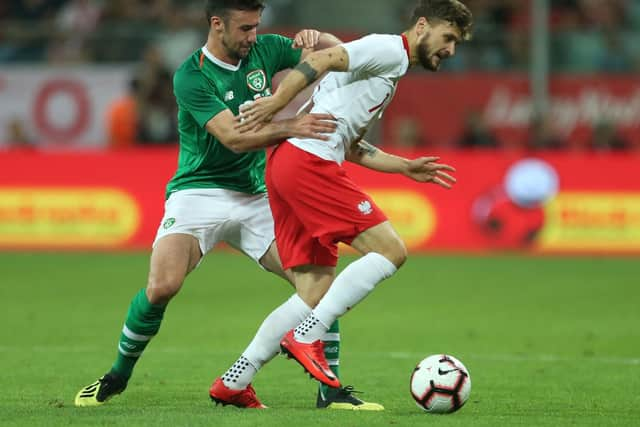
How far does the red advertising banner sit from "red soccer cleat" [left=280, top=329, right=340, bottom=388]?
44.8 feet

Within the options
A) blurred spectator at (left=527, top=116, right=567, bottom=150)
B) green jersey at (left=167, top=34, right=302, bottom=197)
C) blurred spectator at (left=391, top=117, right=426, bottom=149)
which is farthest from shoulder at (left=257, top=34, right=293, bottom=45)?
blurred spectator at (left=527, top=116, right=567, bottom=150)

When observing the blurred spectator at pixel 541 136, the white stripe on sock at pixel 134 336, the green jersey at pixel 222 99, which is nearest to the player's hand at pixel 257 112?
the green jersey at pixel 222 99

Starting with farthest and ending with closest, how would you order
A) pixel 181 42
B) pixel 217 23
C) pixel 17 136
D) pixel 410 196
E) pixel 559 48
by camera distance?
1. pixel 559 48
2. pixel 181 42
3. pixel 17 136
4. pixel 410 196
5. pixel 217 23

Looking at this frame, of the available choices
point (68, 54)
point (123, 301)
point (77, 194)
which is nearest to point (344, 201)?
point (123, 301)

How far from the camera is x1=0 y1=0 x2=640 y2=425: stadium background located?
369 inches

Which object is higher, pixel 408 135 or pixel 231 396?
pixel 231 396

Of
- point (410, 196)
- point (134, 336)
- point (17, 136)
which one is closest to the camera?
point (134, 336)

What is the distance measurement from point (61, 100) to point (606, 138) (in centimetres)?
822

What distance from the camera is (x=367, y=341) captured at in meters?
9.86

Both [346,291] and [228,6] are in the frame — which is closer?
[346,291]

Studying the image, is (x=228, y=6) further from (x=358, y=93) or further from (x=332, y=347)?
(x=332, y=347)

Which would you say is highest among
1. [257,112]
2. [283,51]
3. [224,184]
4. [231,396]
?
[283,51]

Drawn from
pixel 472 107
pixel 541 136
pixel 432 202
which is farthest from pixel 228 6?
pixel 472 107

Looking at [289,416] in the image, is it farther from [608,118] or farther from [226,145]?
[608,118]
